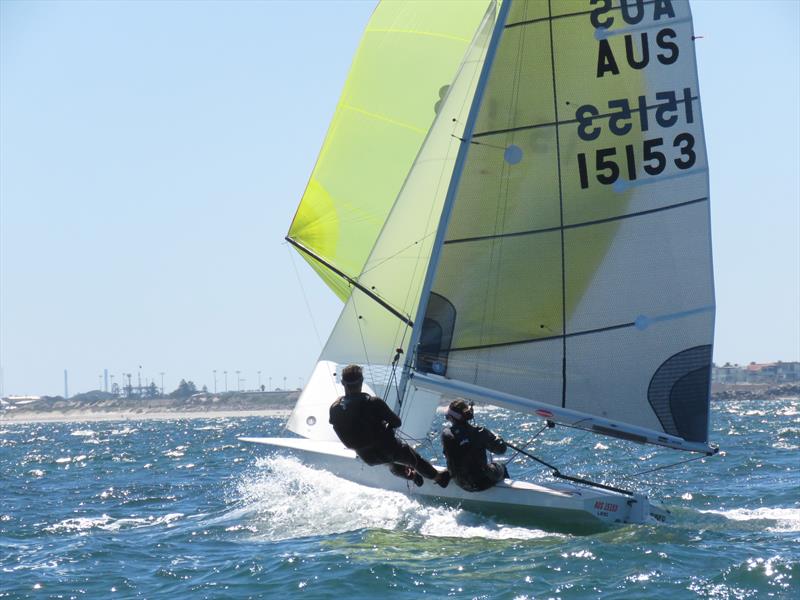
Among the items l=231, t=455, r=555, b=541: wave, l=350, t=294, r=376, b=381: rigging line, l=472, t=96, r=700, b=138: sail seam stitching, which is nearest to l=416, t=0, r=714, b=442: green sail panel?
l=472, t=96, r=700, b=138: sail seam stitching

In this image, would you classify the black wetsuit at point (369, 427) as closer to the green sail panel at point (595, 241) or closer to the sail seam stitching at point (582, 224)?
the green sail panel at point (595, 241)

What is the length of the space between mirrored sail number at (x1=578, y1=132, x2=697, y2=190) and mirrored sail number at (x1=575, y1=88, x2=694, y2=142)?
162 millimetres

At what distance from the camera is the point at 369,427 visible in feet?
38.3

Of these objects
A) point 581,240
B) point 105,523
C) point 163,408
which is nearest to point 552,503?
point 581,240

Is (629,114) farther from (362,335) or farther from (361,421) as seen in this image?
(362,335)

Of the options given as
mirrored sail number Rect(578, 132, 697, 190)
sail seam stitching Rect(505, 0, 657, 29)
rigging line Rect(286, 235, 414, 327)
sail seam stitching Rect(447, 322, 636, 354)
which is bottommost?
sail seam stitching Rect(447, 322, 636, 354)

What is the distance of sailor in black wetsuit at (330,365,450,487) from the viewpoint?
1165 cm

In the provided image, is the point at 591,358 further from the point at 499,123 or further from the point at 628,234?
the point at 499,123

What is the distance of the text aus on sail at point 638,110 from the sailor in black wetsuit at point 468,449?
8.50ft

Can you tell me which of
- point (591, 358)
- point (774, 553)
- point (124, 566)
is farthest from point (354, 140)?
point (774, 553)

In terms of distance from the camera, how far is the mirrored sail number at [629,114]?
480 inches

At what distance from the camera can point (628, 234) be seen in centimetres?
1220

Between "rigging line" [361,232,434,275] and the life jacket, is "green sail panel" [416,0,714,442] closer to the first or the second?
the life jacket

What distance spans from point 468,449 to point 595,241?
2.39m
